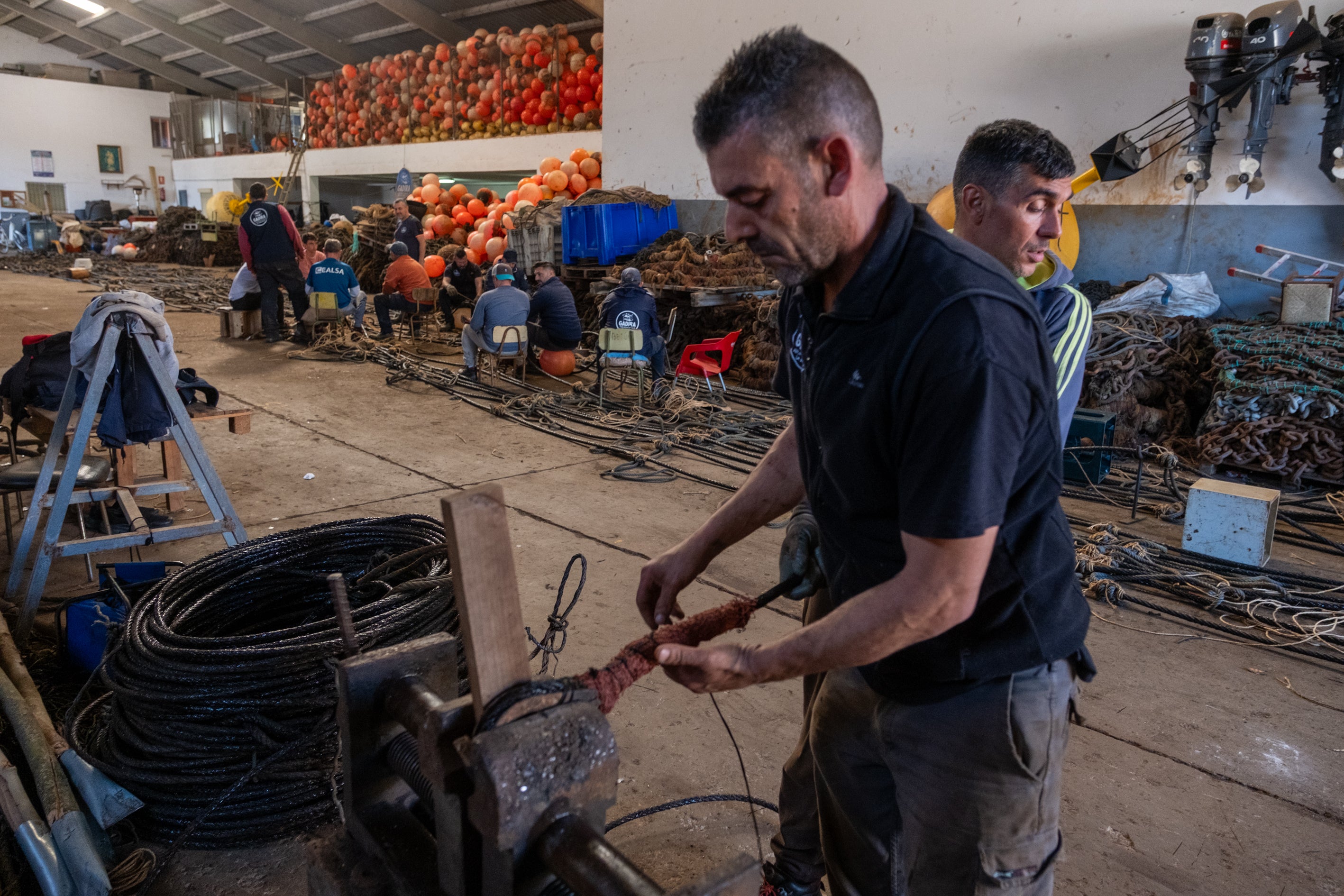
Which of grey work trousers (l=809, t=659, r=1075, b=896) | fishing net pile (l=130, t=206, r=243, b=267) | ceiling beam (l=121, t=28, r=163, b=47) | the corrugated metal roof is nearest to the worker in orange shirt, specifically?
the corrugated metal roof

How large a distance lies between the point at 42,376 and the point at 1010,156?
471 cm

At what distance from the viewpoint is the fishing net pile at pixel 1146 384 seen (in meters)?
7.19

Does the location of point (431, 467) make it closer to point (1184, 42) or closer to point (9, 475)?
point (9, 475)

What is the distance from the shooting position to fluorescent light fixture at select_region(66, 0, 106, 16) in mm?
25469

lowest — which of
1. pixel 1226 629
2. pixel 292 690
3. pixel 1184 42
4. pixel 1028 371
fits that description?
pixel 1226 629

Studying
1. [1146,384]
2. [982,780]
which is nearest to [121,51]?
[1146,384]

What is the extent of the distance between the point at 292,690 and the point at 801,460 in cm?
186

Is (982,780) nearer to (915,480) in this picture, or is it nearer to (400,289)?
(915,480)

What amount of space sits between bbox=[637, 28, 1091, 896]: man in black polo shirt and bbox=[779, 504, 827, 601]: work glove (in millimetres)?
197

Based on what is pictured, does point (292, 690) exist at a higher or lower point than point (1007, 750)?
lower

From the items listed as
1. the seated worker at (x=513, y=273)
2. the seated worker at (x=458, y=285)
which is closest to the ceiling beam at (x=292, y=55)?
the seated worker at (x=458, y=285)

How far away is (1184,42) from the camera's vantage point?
802cm

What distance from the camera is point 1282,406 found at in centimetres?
630

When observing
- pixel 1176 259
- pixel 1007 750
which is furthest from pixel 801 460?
pixel 1176 259
